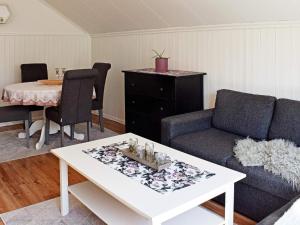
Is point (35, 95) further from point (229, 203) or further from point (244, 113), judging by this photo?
point (229, 203)

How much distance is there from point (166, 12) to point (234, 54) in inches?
38.2

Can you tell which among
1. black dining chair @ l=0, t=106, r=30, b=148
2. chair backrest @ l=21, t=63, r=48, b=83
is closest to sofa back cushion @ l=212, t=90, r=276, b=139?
black dining chair @ l=0, t=106, r=30, b=148

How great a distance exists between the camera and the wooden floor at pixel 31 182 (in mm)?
2730

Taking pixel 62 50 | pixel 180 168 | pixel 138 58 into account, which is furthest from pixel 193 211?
pixel 62 50

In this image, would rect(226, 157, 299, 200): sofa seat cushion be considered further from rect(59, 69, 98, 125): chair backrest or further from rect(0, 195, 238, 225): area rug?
rect(59, 69, 98, 125): chair backrest

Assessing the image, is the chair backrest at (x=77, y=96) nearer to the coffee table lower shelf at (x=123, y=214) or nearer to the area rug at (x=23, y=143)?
the area rug at (x=23, y=143)

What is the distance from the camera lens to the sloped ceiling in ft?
10.0

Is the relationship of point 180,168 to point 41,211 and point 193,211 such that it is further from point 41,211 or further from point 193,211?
point 41,211

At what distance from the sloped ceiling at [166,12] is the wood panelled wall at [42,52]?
0.34 meters

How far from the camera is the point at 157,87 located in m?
3.85

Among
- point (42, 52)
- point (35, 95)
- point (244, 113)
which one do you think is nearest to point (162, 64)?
point (244, 113)

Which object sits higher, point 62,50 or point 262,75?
point 62,50

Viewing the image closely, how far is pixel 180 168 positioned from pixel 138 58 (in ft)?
9.76

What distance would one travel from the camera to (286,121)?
2742 millimetres
